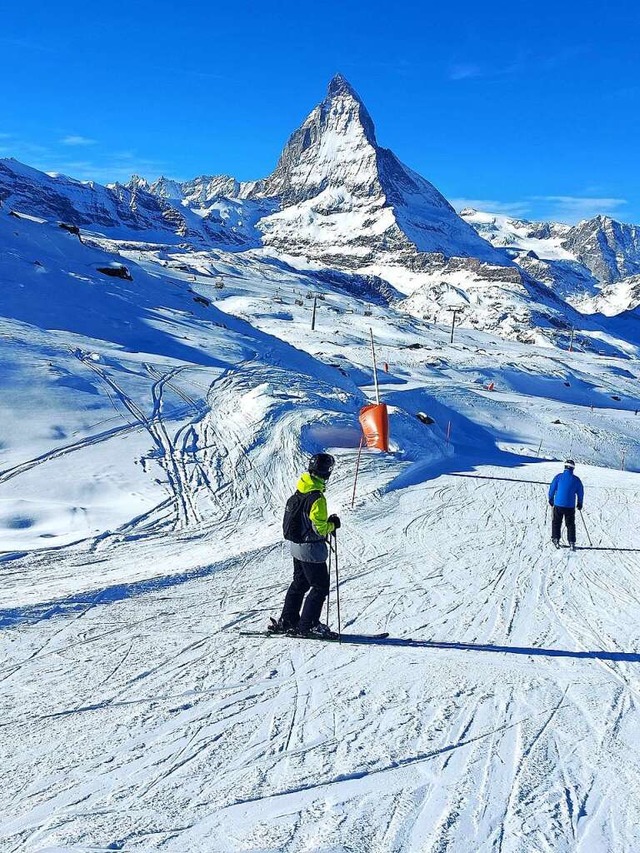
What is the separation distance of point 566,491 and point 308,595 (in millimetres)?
6723

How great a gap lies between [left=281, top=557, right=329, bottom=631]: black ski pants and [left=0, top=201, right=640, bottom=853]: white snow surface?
0.29 m

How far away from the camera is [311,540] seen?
681cm

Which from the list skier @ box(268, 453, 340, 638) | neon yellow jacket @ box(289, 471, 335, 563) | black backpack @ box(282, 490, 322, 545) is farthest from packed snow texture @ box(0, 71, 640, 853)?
black backpack @ box(282, 490, 322, 545)

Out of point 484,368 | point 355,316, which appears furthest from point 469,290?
point 484,368

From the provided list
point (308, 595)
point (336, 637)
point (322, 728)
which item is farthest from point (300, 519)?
point (322, 728)

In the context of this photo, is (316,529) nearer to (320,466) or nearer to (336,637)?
(320,466)

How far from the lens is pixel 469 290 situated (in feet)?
520

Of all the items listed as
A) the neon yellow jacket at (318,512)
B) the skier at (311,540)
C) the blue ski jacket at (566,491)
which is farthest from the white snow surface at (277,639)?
the neon yellow jacket at (318,512)

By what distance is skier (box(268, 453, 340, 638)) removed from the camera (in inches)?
266

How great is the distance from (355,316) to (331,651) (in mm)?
79486

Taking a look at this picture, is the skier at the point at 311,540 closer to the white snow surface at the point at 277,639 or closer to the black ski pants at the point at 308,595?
the black ski pants at the point at 308,595

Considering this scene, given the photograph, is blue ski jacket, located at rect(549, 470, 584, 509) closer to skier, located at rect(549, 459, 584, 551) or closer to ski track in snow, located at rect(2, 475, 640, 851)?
skier, located at rect(549, 459, 584, 551)

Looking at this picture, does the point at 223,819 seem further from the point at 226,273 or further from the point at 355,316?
the point at 226,273

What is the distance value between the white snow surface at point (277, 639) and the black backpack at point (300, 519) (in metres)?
1.24
